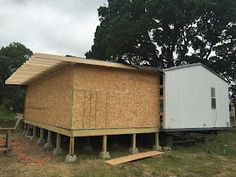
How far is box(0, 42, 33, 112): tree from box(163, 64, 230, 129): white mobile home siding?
25938 millimetres

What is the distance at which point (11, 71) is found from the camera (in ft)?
127

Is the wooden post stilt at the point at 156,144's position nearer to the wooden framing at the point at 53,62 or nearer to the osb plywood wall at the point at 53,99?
the wooden framing at the point at 53,62

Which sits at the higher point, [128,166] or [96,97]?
[96,97]

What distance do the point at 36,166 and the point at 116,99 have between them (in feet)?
13.6

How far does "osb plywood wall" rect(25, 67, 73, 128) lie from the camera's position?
1074 cm

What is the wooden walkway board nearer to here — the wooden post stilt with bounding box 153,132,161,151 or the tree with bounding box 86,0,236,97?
the wooden post stilt with bounding box 153,132,161,151

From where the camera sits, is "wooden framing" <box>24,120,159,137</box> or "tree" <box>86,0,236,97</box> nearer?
"wooden framing" <box>24,120,159,137</box>

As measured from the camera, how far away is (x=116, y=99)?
1134 centimetres

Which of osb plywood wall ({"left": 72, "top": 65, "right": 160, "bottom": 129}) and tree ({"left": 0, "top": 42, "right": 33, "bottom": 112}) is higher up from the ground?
tree ({"left": 0, "top": 42, "right": 33, "bottom": 112})

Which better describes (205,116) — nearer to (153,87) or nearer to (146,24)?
(153,87)

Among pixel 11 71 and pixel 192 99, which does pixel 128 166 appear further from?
pixel 11 71

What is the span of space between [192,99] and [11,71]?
3192 cm

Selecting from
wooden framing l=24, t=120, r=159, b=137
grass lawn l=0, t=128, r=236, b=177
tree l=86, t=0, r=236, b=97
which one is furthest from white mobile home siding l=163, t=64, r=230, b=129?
tree l=86, t=0, r=236, b=97

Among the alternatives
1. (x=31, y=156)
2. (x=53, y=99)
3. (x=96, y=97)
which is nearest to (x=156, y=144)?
(x=96, y=97)
